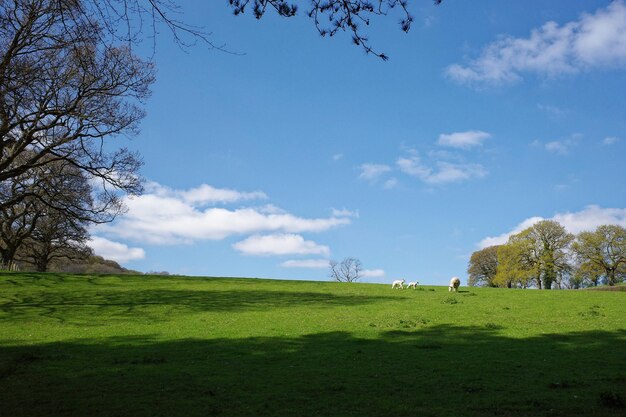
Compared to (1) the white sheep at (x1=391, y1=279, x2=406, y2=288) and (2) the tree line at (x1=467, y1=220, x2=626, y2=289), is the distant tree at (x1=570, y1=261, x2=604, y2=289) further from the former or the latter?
(1) the white sheep at (x1=391, y1=279, x2=406, y2=288)

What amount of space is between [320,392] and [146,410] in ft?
12.3

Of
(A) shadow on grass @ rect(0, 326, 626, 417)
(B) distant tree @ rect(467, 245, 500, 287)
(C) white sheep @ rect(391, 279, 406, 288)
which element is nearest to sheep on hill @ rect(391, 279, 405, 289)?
(C) white sheep @ rect(391, 279, 406, 288)

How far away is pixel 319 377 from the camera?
39.3 ft

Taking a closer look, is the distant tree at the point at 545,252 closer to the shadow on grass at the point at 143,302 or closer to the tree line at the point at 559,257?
the tree line at the point at 559,257

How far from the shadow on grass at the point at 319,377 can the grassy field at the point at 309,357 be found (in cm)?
5

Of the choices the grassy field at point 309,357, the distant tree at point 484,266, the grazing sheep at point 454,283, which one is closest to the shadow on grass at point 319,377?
the grassy field at point 309,357

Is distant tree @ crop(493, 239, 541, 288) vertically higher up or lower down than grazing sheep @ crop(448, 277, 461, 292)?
higher up

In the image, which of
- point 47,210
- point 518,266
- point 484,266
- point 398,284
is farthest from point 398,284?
point 484,266

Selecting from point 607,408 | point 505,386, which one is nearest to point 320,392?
point 505,386

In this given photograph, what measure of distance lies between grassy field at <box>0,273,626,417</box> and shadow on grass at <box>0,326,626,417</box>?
0.17ft

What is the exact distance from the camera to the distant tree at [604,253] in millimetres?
80812

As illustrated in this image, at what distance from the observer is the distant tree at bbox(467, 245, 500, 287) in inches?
3932

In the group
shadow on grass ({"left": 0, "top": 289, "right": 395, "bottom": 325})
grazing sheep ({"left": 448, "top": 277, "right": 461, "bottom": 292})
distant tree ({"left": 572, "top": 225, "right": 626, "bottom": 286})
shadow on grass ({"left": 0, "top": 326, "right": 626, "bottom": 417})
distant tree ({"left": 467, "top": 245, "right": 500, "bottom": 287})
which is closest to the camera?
shadow on grass ({"left": 0, "top": 326, "right": 626, "bottom": 417})

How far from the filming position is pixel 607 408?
30.5ft
